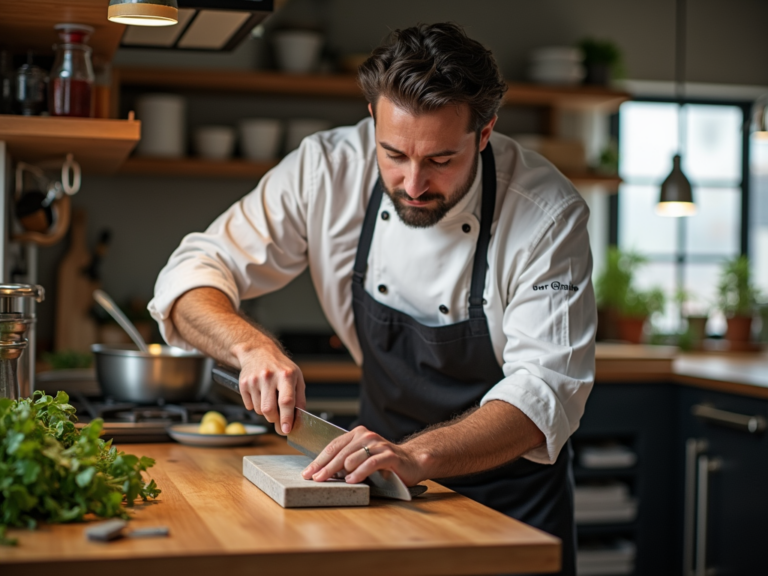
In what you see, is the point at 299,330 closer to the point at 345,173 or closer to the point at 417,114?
the point at 345,173

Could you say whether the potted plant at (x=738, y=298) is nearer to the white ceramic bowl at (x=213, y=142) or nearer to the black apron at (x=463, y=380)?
the white ceramic bowl at (x=213, y=142)

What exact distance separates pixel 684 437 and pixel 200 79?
7.87ft

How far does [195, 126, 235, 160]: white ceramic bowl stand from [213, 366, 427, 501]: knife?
8.01ft

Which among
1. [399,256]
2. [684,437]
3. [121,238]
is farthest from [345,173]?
[121,238]

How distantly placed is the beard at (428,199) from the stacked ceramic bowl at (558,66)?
264 centimetres

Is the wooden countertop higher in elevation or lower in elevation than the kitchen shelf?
lower

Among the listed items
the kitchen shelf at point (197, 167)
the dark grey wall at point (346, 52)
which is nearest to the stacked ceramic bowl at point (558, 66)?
the dark grey wall at point (346, 52)

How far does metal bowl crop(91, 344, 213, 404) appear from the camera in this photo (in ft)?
6.82

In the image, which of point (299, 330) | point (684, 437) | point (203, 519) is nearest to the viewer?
point (203, 519)

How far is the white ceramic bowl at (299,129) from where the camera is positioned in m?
4.09

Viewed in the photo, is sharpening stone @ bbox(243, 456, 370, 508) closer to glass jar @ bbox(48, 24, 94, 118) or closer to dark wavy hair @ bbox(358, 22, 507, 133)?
dark wavy hair @ bbox(358, 22, 507, 133)

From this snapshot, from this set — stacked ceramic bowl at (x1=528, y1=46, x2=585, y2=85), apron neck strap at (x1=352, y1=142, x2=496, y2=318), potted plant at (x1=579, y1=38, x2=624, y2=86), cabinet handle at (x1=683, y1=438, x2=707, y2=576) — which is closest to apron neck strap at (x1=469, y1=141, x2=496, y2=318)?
apron neck strap at (x1=352, y1=142, x2=496, y2=318)

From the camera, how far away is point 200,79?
3.94 metres

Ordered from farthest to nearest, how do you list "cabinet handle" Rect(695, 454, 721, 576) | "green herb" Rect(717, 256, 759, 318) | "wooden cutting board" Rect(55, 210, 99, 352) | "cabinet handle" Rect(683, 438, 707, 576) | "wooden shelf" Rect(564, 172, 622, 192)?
"green herb" Rect(717, 256, 759, 318)
"wooden shelf" Rect(564, 172, 622, 192)
"wooden cutting board" Rect(55, 210, 99, 352)
"cabinet handle" Rect(683, 438, 707, 576)
"cabinet handle" Rect(695, 454, 721, 576)
